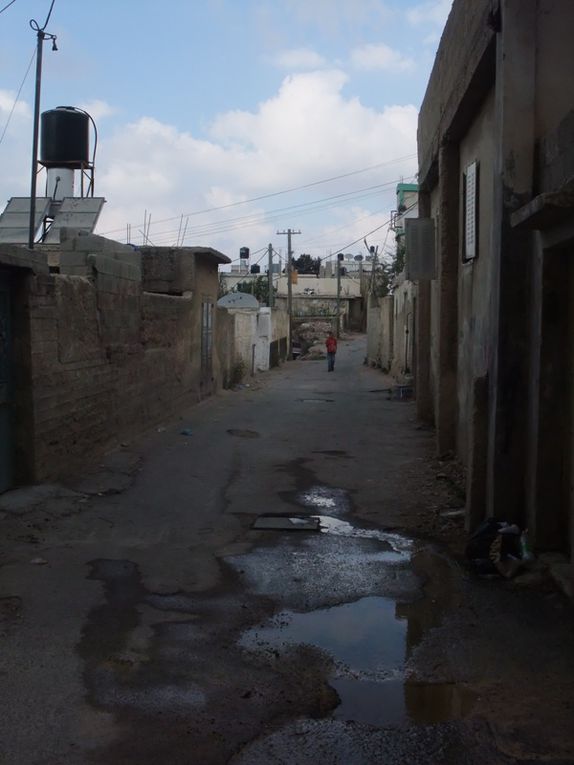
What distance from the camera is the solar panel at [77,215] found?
48.1ft

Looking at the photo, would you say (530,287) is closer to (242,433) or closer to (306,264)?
(242,433)

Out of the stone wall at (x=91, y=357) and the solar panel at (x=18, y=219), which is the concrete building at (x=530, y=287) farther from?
the solar panel at (x=18, y=219)

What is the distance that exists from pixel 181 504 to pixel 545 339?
416 centimetres

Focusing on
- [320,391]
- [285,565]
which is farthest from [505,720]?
[320,391]

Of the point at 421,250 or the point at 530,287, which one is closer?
the point at 530,287

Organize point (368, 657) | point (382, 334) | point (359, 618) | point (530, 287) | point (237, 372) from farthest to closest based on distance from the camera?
point (382, 334) < point (237, 372) < point (530, 287) < point (359, 618) < point (368, 657)

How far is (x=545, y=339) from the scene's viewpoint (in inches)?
228

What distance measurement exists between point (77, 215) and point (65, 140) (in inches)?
99.5

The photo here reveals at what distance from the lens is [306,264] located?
320ft

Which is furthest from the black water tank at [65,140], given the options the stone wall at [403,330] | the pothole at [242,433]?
the stone wall at [403,330]

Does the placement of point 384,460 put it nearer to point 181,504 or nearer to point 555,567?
point 181,504

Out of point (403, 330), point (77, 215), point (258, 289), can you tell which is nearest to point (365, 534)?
point (77, 215)

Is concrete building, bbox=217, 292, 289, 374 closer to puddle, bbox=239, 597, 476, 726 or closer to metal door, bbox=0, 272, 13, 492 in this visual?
metal door, bbox=0, 272, 13, 492

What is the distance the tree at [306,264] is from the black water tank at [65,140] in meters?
78.2
